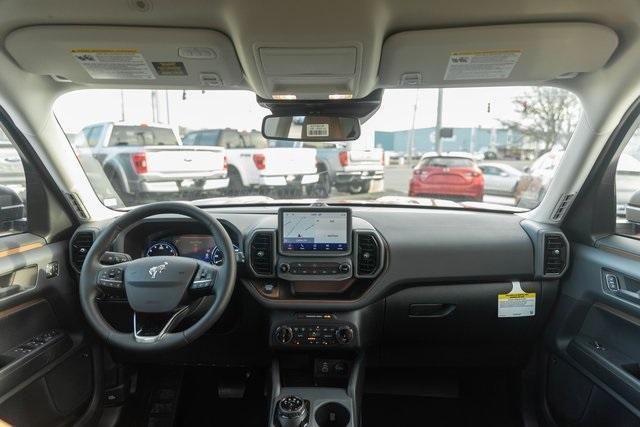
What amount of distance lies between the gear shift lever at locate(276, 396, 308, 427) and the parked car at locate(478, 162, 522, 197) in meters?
2.16

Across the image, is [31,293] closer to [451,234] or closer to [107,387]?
[107,387]

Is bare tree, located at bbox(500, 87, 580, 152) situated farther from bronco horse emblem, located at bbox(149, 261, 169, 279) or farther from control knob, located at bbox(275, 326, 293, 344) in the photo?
bronco horse emblem, located at bbox(149, 261, 169, 279)

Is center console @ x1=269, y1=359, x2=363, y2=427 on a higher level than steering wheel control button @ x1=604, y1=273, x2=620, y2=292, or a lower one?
lower

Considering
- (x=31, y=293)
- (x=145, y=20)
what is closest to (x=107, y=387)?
(x=31, y=293)

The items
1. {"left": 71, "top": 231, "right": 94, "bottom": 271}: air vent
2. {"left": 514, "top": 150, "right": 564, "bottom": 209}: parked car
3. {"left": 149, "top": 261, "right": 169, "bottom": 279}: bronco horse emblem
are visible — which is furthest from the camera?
{"left": 514, "top": 150, "right": 564, "bottom": 209}: parked car

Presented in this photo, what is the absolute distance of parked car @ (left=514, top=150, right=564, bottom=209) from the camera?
284cm

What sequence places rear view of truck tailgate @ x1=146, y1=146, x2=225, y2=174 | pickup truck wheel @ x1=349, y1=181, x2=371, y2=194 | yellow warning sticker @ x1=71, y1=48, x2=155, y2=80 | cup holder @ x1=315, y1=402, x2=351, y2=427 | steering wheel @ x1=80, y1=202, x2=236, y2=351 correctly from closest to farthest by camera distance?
steering wheel @ x1=80, y1=202, x2=236, y2=351
yellow warning sticker @ x1=71, y1=48, x2=155, y2=80
cup holder @ x1=315, y1=402, x2=351, y2=427
pickup truck wheel @ x1=349, y1=181, x2=371, y2=194
rear view of truck tailgate @ x1=146, y1=146, x2=225, y2=174

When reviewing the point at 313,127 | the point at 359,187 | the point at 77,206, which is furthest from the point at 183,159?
the point at 313,127

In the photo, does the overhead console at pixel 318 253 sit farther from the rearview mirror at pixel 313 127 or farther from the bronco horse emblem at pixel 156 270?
the bronco horse emblem at pixel 156 270

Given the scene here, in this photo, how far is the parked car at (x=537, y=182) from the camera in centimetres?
284

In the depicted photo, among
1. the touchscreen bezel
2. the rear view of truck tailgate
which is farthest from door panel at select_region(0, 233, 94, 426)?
the rear view of truck tailgate

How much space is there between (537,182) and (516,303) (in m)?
0.94

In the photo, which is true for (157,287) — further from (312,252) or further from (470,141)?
(470,141)

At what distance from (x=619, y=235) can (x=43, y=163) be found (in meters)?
3.17
